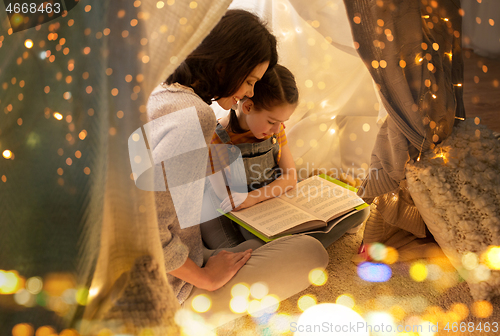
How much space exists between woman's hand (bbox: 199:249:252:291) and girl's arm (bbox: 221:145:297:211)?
0.77 feet

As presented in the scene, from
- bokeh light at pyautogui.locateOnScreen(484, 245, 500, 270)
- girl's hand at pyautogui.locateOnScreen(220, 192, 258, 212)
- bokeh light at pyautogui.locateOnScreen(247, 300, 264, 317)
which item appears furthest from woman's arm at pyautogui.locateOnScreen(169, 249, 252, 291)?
bokeh light at pyautogui.locateOnScreen(484, 245, 500, 270)

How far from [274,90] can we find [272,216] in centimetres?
42

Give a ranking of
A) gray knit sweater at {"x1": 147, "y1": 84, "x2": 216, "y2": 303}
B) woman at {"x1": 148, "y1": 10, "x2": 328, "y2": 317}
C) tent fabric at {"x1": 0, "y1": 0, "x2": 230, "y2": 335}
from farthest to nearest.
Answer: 1. woman at {"x1": 148, "y1": 10, "x2": 328, "y2": 317}
2. gray knit sweater at {"x1": 147, "y1": 84, "x2": 216, "y2": 303}
3. tent fabric at {"x1": 0, "y1": 0, "x2": 230, "y2": 335}

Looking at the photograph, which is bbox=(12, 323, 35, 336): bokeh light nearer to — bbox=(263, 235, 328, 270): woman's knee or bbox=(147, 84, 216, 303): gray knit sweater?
bbox=(147, 84, 216, 303): gray knit sweater

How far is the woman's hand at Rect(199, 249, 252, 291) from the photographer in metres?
0.77

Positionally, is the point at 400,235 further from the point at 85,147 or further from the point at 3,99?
the point at 3,99

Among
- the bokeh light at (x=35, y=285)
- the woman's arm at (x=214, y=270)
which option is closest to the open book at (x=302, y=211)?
the woman's arm at (x=214, y=270)

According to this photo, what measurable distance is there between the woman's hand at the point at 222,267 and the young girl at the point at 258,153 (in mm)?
178

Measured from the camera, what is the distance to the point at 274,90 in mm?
1057

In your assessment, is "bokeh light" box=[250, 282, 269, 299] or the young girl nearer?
"bokeh light" box=[250, 282, 269, 299]

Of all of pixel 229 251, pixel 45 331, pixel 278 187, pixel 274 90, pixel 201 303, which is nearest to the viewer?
pixel 45 331

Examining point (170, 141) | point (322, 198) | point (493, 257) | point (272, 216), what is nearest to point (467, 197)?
point (493, 257)

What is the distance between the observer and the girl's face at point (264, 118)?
108cm

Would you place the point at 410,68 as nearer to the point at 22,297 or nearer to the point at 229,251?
the point at 229,251
